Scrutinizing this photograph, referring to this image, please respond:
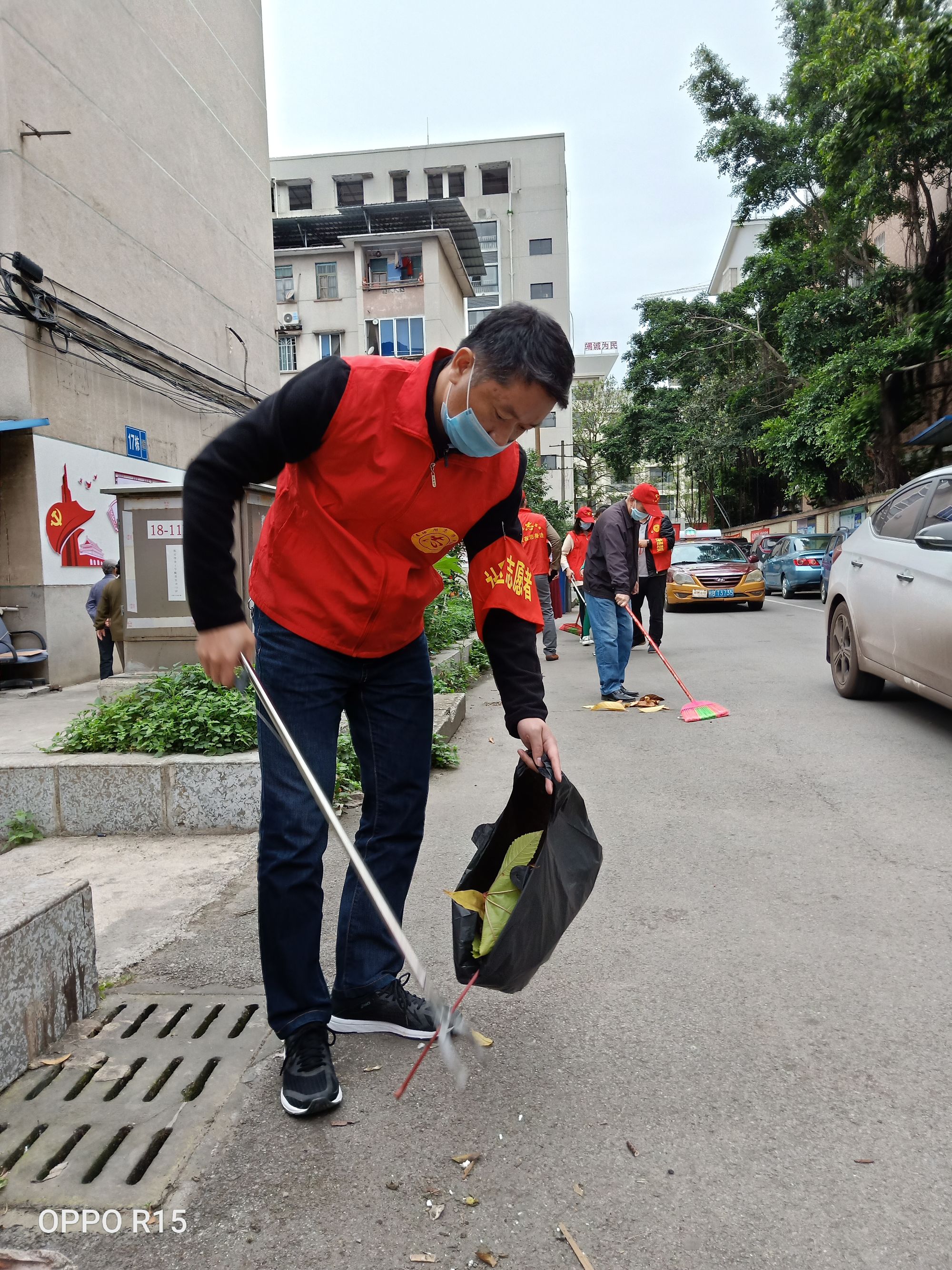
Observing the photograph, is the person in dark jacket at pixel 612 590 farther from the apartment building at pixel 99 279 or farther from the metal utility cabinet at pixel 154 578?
the apartment building at pixel 99 279

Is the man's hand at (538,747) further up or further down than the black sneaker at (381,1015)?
further up

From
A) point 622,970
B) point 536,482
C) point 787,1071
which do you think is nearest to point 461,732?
point 622,970

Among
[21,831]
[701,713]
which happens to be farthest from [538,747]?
[701,713]

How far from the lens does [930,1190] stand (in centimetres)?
189

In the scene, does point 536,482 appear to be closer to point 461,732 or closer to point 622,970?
point 461,732

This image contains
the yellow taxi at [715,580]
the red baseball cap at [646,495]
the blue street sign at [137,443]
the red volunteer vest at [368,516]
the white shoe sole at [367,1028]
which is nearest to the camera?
the red volunteer vest at [368,516]

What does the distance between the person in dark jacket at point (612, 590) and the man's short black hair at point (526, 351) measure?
580 centimetres

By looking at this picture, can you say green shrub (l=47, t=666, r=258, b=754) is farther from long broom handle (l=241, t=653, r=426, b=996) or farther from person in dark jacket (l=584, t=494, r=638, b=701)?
person in dark jacket (l=584, t=494, r=638, b=701)

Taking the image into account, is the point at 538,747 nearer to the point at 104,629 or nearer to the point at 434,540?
the point at 434,540

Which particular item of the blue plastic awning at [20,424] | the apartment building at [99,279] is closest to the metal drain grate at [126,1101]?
the apartment building at [99,279]

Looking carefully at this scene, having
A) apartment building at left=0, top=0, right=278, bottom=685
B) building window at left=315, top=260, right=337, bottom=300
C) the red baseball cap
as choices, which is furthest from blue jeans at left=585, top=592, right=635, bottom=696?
building window at left=315, top=260, right=337, bottom=300

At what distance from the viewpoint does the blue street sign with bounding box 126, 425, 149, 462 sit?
12477 millimetres

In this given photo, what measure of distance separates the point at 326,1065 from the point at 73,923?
0.89 meters

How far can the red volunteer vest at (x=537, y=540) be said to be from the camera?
9.84 metres
